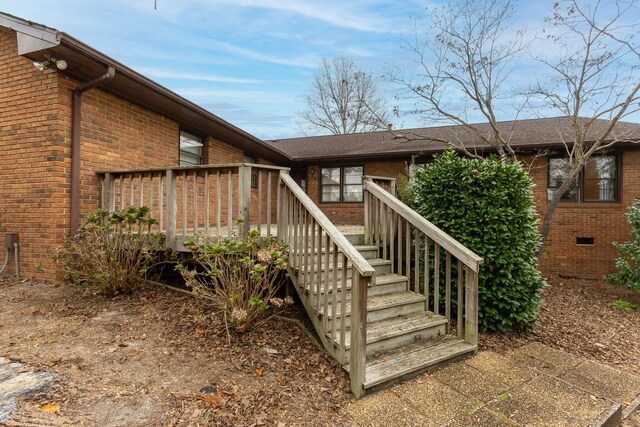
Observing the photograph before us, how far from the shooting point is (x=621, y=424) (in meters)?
2.76

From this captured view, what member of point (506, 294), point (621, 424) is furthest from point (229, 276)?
point (621, 424)

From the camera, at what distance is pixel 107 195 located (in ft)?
17.5

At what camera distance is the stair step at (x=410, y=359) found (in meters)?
2.90

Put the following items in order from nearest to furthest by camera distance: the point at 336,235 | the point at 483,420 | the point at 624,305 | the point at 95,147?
the point at 483,420 → the point at 336,235 → the point at 95,147 → the point at 624,305

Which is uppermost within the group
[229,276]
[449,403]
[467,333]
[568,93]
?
[568,93]

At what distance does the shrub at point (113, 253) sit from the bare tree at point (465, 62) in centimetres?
677

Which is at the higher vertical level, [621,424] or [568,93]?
[568,93]

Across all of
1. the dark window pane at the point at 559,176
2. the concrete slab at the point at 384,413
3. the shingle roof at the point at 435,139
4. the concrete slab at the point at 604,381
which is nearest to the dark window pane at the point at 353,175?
the shingle roof at the point at 435,139

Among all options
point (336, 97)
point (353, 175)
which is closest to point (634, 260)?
point (353, 175)

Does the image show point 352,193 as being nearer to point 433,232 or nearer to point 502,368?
point 433,232

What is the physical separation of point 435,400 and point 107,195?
5306 mm

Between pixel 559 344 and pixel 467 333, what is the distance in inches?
59.8

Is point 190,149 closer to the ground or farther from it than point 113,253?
farther from it

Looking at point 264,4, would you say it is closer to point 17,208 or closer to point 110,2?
point 110,2
